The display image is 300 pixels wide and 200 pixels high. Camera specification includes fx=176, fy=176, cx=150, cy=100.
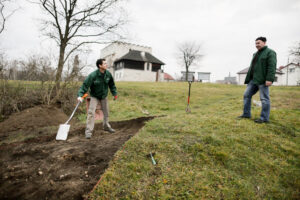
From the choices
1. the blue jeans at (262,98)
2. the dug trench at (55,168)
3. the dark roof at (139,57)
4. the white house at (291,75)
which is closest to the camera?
the dug trench at (55,168)

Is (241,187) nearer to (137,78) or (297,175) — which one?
(297,175)

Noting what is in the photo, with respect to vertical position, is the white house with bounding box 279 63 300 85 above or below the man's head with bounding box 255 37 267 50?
above

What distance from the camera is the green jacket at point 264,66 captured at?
193 inches

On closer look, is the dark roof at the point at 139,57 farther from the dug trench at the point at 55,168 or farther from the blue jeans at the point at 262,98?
the dug trench at the point at 55,168

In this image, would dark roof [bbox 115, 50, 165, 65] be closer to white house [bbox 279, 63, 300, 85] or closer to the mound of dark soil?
the mound of dark soil

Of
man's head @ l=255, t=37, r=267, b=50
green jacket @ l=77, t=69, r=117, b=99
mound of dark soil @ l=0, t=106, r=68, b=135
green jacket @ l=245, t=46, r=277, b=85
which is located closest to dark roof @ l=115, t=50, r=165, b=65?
mound of dark soil @ l=0, t=106, r=68, b=135

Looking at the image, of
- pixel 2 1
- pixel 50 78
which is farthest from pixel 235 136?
pixel 2 1

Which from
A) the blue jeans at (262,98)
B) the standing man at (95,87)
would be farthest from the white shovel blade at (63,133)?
the blue jeans at (262,98)

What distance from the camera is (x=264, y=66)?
16.7ft

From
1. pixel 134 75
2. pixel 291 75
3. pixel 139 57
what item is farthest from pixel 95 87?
pixel 291 75

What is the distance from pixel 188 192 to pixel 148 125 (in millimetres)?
3035

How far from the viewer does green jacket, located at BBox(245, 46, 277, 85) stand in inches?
193

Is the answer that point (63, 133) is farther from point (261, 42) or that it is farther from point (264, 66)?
point (261, 42)

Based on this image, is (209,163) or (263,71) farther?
(263,71)
